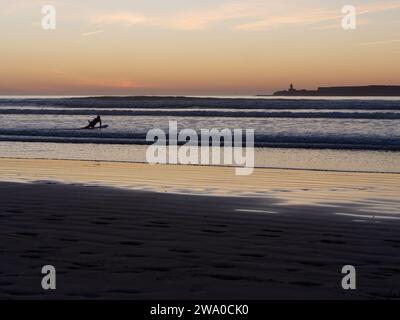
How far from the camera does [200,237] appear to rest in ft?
31.4

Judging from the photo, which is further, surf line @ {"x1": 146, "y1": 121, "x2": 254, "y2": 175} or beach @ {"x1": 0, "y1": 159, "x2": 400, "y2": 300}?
surf line @ {"x1": 146, "y1": 121, "x2": 254, "y2": 175}

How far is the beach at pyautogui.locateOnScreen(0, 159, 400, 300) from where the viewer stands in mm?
6906

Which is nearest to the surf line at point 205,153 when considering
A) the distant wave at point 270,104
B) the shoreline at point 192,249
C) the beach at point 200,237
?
the beach at point 200,237

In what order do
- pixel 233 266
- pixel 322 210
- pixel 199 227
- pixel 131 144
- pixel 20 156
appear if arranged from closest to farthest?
pixel 233 266
pixel 199 227
pixel 322 210
pixel 20 156
pixel 131 144

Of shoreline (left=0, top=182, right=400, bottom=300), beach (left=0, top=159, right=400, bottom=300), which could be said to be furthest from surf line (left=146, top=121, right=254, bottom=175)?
shoreline (left=0, top=182, right=400, bottom=300)

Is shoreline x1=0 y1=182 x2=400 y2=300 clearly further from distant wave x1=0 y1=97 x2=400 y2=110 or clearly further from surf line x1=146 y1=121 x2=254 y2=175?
distant wave x1=0 y1=97 x2=400 y2=110

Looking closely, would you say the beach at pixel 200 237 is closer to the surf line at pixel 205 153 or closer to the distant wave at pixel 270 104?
the surf line at pixel 205 153

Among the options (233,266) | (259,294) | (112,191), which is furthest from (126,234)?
(112,191)

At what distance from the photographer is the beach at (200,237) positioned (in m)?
6.91

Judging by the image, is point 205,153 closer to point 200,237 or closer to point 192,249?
point 200,237

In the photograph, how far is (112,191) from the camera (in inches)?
582

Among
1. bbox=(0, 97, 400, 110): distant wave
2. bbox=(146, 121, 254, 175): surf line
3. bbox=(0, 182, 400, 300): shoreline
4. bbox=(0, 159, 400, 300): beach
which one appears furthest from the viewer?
bbox=(0, 97, 400, 110): distant wave
